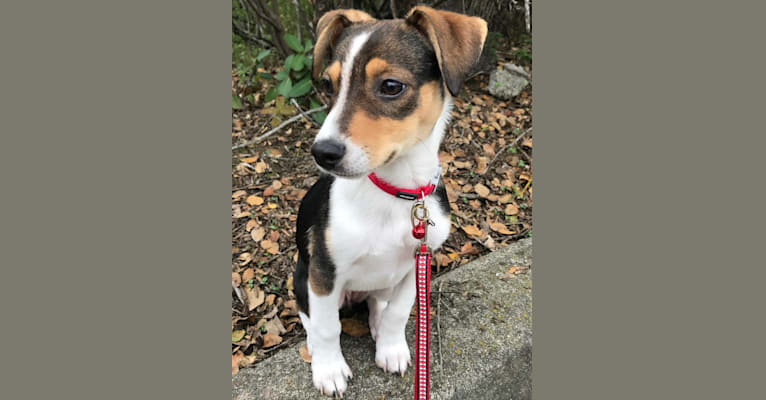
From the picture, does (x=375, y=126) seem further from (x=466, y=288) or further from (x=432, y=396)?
(x=466, y=288)

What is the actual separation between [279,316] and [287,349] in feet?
1.83

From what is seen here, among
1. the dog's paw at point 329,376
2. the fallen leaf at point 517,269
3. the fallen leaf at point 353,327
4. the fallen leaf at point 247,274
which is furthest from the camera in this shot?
the fallen leaf at point 247,274

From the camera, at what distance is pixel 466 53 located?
7.90 feet

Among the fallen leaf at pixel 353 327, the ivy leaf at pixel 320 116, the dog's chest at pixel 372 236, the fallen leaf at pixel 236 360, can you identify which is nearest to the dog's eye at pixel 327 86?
the dog's chest at pixel 372 236

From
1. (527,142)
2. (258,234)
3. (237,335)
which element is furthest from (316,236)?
(527,142)

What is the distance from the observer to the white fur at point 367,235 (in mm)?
2588

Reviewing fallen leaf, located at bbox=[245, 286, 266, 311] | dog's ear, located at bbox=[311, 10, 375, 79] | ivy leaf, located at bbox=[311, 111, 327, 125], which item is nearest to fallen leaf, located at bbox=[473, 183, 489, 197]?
ivy leaf, located at bbox=[311, 111, 327, 125]

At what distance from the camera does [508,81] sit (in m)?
6.23

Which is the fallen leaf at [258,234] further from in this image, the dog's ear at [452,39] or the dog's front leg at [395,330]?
the dog's ear at [452,39]

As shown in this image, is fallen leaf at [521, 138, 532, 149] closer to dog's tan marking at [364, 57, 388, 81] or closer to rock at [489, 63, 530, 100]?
rock at [489, 63, 530, 100]

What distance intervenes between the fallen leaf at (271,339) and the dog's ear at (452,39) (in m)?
2.26

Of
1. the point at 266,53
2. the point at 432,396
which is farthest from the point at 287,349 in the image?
the point at 266,53

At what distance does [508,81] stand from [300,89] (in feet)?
9.03

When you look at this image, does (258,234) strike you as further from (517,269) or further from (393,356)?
(517,269)
